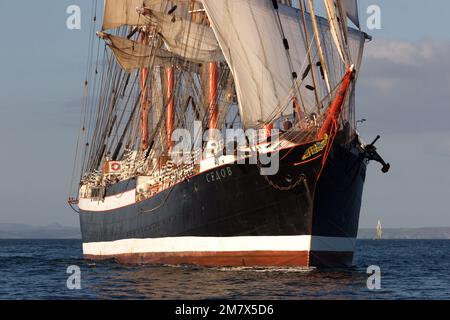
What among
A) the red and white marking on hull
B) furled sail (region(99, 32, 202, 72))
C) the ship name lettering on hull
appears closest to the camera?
the red and white marking on hull

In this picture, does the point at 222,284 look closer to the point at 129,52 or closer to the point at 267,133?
the point at 267,133

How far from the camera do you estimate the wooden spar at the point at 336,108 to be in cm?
4731

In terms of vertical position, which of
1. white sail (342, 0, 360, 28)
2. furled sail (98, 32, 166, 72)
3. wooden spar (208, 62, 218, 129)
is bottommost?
wooden spar (208, 62, 218, 129)

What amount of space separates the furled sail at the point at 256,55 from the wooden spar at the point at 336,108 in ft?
26.2

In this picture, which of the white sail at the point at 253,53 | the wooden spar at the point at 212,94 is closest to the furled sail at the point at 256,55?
the white sail at the point at 253,53

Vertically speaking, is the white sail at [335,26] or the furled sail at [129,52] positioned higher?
the furled sail at [129,52]

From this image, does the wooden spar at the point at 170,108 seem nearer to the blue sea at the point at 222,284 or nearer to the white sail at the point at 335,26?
the white sail at the point at 335,26

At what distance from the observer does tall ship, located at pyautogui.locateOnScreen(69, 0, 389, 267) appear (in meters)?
47.8

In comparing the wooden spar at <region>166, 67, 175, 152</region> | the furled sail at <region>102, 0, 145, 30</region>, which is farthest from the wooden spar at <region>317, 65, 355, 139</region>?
the furled sail at <region>102, 0, 145, 30</region>

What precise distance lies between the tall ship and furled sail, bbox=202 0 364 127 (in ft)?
0.23

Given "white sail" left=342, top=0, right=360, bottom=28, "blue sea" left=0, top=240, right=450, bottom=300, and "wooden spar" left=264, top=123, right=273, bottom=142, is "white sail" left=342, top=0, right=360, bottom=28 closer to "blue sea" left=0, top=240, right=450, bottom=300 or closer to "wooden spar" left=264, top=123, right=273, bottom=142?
"wooden spar" left=264, top=123, right=273, bottom=142

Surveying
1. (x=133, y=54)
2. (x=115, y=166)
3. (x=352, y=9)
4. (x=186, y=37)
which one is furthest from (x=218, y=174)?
(x=133, y=54)

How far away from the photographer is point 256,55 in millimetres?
56812
